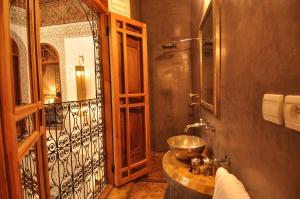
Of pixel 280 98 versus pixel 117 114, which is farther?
pixel 117 114

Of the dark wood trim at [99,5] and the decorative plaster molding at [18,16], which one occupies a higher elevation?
the dark wood trim at [99,5]

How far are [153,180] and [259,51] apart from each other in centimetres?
229

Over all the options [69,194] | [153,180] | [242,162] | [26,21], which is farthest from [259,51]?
[69,194]

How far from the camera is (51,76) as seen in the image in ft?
17.0

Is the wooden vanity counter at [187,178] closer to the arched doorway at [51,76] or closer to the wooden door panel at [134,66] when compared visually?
the wooden door panel at [134,66]

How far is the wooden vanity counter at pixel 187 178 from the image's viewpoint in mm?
1083

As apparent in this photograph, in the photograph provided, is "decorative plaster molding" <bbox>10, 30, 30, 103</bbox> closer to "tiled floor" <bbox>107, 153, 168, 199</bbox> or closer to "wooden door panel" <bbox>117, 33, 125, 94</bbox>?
"wooden door panel" <bbox>117, 33, 125, 94</bbox>

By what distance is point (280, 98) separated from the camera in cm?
56

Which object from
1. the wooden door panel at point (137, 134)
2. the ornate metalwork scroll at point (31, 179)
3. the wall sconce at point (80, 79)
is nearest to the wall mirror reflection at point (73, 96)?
the wall sconce at point (80, 79)

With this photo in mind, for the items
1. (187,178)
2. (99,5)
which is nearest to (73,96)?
(99,5)

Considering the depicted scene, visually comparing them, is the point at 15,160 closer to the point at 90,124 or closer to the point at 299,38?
the point at 299,38

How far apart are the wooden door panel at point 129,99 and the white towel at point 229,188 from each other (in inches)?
61.5

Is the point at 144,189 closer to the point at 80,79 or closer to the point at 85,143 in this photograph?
the point at 85,143

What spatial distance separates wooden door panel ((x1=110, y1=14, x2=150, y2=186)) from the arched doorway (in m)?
3.12
